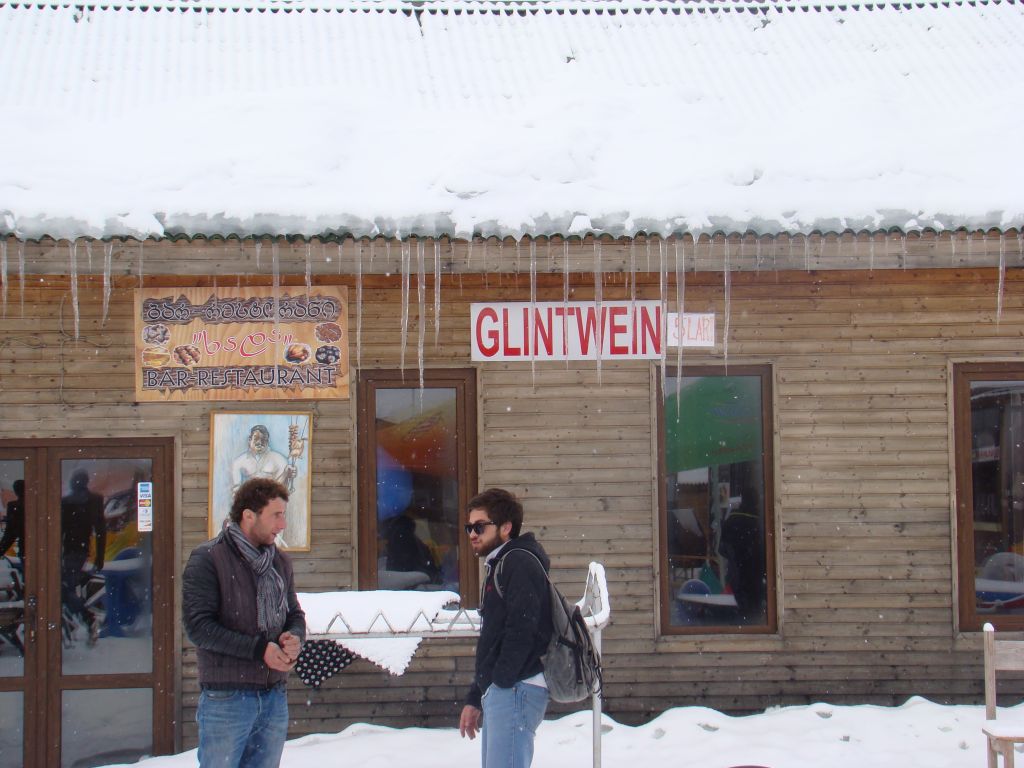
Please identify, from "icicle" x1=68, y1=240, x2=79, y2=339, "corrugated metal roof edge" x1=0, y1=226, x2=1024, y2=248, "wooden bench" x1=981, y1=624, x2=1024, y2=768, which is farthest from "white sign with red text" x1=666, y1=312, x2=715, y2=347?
"icicle" x1=68, y1=240, x2=79, y2=339

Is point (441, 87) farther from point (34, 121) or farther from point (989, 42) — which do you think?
point (989, 42)

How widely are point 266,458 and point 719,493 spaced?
325cm

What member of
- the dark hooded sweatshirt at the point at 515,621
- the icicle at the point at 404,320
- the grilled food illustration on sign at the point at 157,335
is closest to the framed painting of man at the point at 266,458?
the grilled food illustration on sign at the point at 157,335

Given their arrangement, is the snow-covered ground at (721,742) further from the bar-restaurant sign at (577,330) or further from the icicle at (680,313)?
the bar-restaurant sign at (577,330)

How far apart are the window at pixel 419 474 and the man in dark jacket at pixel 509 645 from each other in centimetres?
294

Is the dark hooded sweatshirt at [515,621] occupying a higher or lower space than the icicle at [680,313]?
lower

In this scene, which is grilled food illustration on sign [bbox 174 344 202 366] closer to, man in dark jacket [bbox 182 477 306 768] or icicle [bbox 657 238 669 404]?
man in dark jacket [bbox 182 477 306 768]

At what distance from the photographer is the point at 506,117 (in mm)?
8281

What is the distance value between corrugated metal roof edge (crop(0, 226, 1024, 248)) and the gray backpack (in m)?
2.88

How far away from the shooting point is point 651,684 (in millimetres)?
7148

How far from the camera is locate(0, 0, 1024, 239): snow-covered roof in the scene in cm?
673

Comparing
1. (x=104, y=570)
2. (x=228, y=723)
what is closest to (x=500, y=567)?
(x=228, y=723)

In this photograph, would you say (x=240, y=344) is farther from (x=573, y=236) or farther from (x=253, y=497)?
(x=253, y=497)

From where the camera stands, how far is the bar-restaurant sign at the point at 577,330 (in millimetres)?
7223
